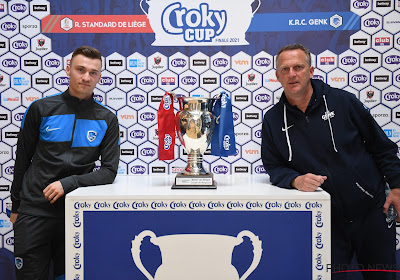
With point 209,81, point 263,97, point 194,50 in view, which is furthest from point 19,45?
point 263,97

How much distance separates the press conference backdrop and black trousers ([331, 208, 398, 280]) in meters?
0.71

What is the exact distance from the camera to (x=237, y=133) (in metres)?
2.36

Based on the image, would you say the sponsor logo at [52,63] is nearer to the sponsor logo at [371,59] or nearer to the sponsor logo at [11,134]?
the sponsor logo at [11,134]

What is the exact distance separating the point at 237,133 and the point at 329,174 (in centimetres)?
72

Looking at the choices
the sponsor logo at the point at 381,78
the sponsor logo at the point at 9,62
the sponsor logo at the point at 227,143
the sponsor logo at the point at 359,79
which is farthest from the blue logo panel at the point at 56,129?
the sponsor logo at the point at 381,78

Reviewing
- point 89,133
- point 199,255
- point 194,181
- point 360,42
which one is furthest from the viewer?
point 360,42

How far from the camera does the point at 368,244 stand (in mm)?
1810

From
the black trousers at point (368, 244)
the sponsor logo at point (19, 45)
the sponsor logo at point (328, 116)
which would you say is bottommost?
the black trousers at point (368, 244)

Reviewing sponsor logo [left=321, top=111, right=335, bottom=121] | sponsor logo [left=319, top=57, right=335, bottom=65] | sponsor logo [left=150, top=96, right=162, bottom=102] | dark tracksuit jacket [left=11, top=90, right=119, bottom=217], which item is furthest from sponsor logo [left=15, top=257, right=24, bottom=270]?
sponsor logo [left=319, top=57, right=335, bottom=65]

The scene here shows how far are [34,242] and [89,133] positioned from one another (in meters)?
0.64

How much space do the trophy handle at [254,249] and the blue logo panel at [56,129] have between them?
3.43 feet

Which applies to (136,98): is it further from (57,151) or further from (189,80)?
(57,151)

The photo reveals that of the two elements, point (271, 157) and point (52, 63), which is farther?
point (52, 63)

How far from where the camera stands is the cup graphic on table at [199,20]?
7.52ft
